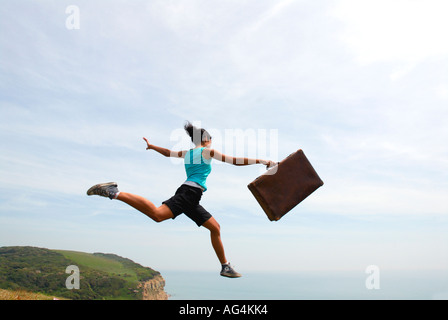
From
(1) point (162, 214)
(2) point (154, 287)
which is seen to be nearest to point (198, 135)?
(1) point (162, 214)

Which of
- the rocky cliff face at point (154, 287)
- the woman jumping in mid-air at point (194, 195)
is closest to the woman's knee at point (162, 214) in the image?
the woman jumping in mid-air at point (194, 195)

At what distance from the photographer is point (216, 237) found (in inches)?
246

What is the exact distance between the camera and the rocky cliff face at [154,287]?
125m

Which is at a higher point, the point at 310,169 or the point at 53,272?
the point at 310,169

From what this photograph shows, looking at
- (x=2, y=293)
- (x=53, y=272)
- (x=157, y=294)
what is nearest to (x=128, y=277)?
(x=157, y=294)

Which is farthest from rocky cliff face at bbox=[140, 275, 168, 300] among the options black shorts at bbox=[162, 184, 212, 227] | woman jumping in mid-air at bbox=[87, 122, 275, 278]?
black shorts at bbox=[162, 184, 212, 227]

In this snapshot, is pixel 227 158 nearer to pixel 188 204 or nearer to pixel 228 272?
pixel 188 204

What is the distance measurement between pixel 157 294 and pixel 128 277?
17.1 m

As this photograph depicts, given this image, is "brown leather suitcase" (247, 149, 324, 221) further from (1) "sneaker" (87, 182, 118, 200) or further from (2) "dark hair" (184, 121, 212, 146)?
(1) "sneaker" (87, 182, 118, 200)

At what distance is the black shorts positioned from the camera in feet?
19.3

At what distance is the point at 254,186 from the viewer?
5977mm

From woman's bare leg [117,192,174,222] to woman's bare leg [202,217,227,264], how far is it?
0.85 metres
